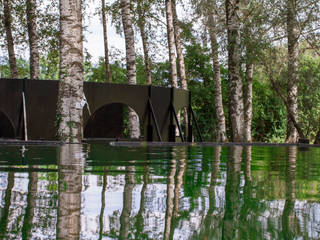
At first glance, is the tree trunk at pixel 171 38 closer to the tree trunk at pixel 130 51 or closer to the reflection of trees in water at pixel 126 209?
the tree trunk at pixel 130 51

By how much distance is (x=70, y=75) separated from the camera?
840 centimetres

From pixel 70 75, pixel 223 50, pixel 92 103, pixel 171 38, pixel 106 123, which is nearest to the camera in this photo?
pixel 70 75

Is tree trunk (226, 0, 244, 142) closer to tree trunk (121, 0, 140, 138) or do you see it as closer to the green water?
tree trunk (121, 0, 140, 138)

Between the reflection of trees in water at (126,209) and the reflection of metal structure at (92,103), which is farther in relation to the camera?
the reflection of metal structure at (92,103)

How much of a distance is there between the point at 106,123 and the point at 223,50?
215 inches

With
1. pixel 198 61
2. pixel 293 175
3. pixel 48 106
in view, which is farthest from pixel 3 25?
pixel 293 175

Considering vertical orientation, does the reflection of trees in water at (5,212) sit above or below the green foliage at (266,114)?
below

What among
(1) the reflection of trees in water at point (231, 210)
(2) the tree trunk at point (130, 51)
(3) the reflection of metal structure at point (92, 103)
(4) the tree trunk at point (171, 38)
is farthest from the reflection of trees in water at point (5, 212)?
(4) the tree trunk at point (171, 38)

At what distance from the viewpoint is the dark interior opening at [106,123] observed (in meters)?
17.2

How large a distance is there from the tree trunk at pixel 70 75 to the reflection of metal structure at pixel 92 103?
255 centimetres

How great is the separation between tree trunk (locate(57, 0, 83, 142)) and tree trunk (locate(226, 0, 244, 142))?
→ 251 inches

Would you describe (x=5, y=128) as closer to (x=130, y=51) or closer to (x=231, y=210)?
(x=130, y=51)

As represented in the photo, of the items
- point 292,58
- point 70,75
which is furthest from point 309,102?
point 70,75

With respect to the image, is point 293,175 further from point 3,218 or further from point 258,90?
point 258,90
